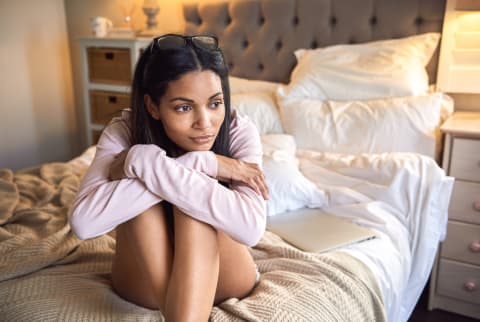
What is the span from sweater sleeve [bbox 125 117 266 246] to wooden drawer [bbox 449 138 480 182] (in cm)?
104

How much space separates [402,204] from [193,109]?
977 mm

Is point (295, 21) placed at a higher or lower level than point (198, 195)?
higher

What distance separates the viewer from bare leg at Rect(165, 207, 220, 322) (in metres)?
0.96

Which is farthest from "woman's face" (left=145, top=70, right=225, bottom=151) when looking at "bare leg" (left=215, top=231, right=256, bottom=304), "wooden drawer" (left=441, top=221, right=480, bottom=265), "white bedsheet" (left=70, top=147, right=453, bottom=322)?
"wooden drawer" (left=441, top=221, right=480, bottom=265)

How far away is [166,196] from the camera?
1.01m

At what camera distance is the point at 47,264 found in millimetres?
1241

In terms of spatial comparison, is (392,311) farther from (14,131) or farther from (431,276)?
(14,131)

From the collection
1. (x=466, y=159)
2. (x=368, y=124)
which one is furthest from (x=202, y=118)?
(x=466, y=159)

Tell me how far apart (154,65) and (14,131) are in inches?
92.5

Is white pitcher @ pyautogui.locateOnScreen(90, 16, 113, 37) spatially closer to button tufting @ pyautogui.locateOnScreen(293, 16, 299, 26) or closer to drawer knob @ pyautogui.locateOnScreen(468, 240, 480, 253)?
button tufting @ pyautogui.locateOnScreen(293, 16, 299, 26)

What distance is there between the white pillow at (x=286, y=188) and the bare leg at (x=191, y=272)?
69 centimetres

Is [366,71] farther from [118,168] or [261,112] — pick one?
[118,168]

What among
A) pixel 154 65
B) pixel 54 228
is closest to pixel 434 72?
pixel 154 65

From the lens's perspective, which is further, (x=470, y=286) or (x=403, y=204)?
(x=470, y=286)
